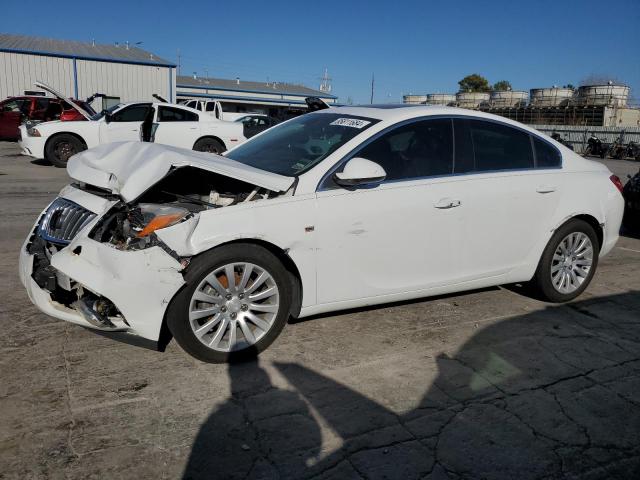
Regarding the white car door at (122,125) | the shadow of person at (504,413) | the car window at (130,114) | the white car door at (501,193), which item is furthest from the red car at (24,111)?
the shadow of person at (504,413)

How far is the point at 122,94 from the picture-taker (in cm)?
3350

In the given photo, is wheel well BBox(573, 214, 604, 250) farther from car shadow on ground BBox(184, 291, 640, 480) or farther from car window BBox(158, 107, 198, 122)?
car window BBox(158, 107, 198, 122)

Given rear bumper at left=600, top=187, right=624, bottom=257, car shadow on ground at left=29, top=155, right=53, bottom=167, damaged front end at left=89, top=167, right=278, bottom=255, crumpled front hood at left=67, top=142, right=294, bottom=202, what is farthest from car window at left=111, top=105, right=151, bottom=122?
rear bumper at left=600, top=187, right=624, bottom=257

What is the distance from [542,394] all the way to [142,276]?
251 centimetres

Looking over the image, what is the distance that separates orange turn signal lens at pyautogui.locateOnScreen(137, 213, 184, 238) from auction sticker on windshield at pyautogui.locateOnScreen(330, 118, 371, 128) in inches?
60.9

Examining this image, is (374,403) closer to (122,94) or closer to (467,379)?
(467,379)

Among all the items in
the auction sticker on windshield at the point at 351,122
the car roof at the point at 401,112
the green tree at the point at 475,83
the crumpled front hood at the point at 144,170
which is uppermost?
the green tree at the point at 475,83

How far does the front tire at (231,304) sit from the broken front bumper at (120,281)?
10cm

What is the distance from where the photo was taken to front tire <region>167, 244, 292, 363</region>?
3229mm

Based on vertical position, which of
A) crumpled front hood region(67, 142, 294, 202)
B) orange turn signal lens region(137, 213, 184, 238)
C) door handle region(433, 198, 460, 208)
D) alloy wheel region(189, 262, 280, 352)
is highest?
crumpled front hood region(67, 142, 294, 202)

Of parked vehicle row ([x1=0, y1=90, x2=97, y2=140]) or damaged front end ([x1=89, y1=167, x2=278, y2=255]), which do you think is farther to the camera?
parked vehicle row ([x1=0, y1=90, x2=97, y2=140])

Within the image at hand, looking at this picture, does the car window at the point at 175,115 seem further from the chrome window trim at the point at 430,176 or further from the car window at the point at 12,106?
the chrome window trim at the point at 430,176

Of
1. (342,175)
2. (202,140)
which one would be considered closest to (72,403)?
(342,175)

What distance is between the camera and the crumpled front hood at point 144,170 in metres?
3.33
